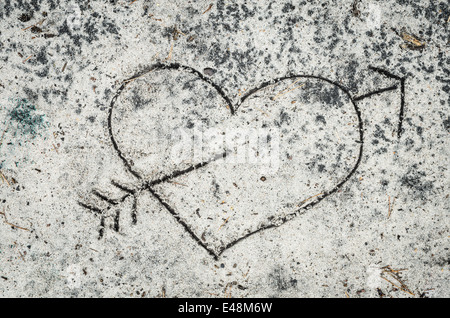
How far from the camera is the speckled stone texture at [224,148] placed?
1562 mm

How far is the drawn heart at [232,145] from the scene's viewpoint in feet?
5.17

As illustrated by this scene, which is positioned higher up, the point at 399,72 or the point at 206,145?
the point at 399,72

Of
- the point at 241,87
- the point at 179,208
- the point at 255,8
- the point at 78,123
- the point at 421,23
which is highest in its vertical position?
the point at 255,8

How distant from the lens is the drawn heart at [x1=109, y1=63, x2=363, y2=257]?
1575mm

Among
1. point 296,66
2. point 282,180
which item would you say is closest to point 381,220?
point 282,180

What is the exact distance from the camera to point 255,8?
1555mm

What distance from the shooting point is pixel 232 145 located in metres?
1.60

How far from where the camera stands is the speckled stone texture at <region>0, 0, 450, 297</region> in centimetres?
156

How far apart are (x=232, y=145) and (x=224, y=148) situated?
0.05 metres

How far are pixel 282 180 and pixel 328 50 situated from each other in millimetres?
828

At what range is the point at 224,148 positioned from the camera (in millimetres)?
1596

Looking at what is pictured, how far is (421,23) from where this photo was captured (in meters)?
1.56
